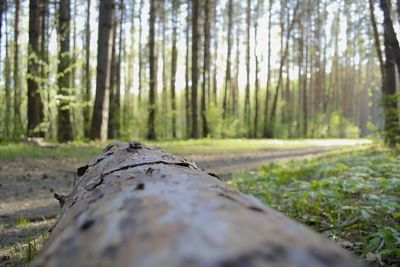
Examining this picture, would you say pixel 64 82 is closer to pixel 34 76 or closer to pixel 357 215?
pixel 34 76

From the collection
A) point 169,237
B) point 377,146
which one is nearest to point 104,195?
point 169,237

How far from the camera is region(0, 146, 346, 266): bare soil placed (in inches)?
139

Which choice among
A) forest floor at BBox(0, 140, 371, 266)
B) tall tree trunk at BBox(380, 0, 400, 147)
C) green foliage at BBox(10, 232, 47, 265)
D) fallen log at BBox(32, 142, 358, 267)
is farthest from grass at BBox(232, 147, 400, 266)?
forest floor at BBox(0, 140, 371, 266)

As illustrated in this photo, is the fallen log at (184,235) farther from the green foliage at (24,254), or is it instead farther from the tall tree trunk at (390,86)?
the tall tree trunk at (390,86)

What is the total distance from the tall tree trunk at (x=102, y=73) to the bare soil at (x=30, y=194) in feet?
→ 11.6

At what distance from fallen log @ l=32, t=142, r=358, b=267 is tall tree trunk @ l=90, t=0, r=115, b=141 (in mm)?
10903

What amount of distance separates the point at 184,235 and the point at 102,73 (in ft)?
37.8

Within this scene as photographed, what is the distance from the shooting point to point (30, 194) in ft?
18.1

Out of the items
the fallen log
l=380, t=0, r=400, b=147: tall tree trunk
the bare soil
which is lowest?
the bare soil

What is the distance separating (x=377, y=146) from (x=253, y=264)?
12.1 meters

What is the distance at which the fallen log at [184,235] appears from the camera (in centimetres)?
76

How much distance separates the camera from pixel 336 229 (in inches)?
126

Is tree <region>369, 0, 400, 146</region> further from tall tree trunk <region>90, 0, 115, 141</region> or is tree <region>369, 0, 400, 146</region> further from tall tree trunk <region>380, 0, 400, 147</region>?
tall tree trunk <region>90, 0, 115, 141</region>

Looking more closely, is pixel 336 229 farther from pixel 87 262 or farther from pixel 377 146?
pixel 377 146
